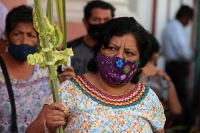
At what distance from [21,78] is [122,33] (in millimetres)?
1246

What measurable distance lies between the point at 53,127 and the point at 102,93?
416 millimetres

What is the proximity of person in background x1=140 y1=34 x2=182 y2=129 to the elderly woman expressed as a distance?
1.97 m

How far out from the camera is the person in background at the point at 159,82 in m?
5.58

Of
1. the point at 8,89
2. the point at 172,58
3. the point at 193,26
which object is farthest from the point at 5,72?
the point at 193,26

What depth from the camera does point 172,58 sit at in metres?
8.91

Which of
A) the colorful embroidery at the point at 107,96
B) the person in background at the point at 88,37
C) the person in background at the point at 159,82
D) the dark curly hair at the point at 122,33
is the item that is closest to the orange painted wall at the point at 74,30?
the person in background at the point at 88,37

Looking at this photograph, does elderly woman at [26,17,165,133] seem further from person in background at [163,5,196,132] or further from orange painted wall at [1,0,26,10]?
person in background at [163,5,196,132]

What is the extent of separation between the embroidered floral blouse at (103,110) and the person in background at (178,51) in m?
5.29

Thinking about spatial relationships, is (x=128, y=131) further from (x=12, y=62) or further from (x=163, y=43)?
(x=163, y=43)

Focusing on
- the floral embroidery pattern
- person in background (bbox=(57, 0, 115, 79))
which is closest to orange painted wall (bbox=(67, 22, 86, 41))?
person in background (bbox=(57, 0, 115, 79))

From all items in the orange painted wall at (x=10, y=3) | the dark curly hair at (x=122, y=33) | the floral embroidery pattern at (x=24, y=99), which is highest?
the dark curly hair at (x=122, y=33)

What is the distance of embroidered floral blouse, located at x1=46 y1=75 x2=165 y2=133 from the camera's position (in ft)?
10.6

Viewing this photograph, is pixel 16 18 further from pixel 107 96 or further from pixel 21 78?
pixel 107 96

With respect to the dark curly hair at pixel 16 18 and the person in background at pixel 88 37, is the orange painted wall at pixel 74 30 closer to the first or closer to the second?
the person in background at pixel 88 37
